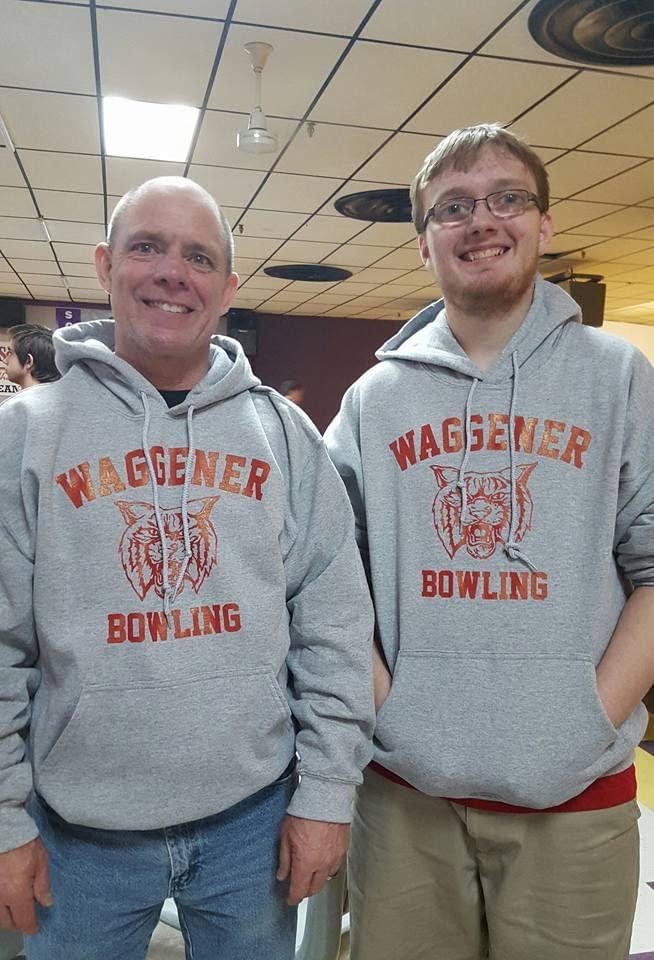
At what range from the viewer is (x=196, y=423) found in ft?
3.93

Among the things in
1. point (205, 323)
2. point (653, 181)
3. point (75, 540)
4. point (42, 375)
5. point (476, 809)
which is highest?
point (653, 181)

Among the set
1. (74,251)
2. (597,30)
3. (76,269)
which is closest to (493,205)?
(597,30)

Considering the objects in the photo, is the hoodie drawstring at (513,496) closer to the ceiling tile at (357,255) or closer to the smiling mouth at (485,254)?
the smiling mouth at (485,254)

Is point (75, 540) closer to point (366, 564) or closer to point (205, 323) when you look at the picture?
point (205, 323)

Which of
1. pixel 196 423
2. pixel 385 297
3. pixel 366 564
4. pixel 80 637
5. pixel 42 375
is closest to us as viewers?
pixel 80 637

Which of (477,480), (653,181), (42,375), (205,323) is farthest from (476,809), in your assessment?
(653,181)

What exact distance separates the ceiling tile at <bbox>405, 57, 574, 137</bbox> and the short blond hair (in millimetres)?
2471

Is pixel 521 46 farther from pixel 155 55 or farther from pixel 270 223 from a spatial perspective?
pixel 270 223

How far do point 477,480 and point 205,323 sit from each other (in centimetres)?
49

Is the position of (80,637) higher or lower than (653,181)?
lower

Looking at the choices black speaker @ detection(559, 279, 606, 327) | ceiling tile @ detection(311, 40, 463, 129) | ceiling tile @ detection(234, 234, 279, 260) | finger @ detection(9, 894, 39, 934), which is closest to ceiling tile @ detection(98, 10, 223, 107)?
ceiling tile @ detection(311, 40, 463, 129)

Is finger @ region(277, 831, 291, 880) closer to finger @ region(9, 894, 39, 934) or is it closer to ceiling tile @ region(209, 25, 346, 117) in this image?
finger @ region(9, 894, 39, 934)

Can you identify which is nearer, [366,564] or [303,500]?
[303,500]

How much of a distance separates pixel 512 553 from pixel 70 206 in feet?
18.0
